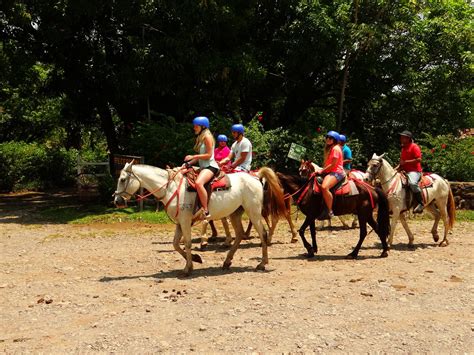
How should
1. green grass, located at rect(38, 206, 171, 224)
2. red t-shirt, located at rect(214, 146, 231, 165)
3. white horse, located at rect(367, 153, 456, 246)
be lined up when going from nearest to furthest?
white horse, located at rect(367, 153, 456, 246), red t-shirt, located at rect(214, 146, 231, 165), green grass, located at rect(38, 206, 171, 224)

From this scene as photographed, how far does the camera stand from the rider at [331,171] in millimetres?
9453

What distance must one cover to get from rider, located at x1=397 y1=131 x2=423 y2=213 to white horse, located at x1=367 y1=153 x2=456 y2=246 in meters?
0.20

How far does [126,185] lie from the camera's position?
8234 mm

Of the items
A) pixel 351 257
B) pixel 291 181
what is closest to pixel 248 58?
pixel 291 181

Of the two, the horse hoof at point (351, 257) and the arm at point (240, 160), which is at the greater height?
the arm at point (240, 160)

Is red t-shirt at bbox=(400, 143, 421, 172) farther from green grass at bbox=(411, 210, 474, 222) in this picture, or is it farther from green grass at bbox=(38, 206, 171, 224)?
green grass at bbox=(38, 206, 171, 224)

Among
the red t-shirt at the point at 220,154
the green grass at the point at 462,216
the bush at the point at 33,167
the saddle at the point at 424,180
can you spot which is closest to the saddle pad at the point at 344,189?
the saddle at the point at 424,180

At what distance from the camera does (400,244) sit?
11.1 m

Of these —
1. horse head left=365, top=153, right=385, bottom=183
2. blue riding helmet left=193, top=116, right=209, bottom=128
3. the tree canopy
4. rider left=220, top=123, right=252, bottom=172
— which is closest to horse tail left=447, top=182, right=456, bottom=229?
horse head left=365, top=153, right=385, bottom=183

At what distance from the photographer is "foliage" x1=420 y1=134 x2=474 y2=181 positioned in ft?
54.5

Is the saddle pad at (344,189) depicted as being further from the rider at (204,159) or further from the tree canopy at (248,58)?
the tree canopy at (248,58)

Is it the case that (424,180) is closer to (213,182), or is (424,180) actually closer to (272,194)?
(272,194)

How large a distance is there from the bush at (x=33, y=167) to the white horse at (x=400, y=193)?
20.3 m

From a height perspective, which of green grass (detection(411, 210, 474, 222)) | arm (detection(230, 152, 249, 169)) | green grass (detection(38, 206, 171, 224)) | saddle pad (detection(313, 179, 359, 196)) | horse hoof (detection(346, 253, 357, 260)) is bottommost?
green grass (detection(38, 206, 171, 224))
